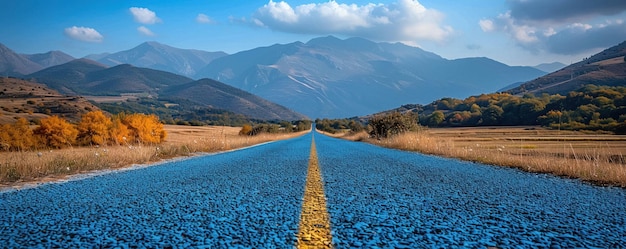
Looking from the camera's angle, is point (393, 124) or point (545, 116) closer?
point (393, 124)

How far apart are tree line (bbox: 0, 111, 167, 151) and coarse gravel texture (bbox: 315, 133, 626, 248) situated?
84.6 feet

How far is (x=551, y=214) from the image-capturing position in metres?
3.27

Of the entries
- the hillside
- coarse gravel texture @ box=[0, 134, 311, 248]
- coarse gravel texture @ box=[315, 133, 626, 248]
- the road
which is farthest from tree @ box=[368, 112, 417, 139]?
the hillside

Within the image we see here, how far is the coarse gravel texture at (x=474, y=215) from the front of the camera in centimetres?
242

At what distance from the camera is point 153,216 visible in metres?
3.22

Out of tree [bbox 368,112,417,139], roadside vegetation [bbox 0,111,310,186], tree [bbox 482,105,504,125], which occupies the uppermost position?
tree [bbox 482,105,504,125]

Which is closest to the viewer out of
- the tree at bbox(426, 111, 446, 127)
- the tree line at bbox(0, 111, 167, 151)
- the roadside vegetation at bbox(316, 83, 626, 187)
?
the roadside vegetation at bbox(316, 83, 626, 187)

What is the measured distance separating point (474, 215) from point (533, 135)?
45132mm

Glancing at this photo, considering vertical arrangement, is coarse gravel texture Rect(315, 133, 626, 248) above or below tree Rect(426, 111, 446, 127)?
below

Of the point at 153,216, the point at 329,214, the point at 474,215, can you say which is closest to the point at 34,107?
the point at 153,216

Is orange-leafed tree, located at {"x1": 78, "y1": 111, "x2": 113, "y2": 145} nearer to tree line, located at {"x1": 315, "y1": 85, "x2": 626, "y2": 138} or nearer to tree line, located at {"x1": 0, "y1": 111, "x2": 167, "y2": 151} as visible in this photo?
tree line, located at {"x1": 0, "y1": 111, "x2": 167, "y2": 151}

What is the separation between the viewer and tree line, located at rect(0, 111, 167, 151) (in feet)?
90.3

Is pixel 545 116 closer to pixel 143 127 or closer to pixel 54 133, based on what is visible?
pixel 143 127

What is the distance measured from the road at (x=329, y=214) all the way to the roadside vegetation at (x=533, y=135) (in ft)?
9.42
